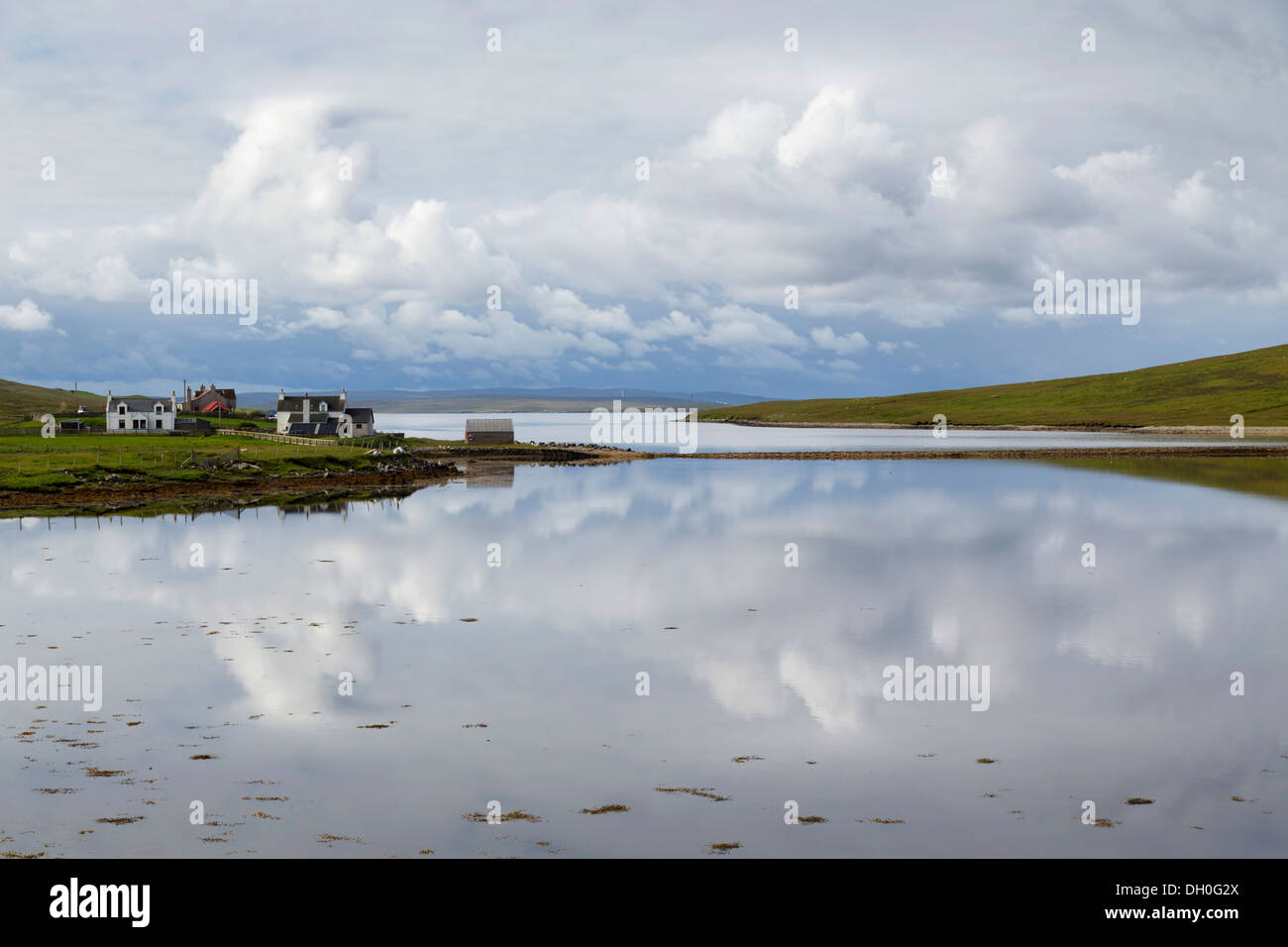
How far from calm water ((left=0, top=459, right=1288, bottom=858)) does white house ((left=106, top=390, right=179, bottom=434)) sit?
58.0 meters

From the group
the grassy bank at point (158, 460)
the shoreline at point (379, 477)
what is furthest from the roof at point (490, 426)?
the grassy bank at point (158, 460)

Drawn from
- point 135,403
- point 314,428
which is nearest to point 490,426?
point 314,428

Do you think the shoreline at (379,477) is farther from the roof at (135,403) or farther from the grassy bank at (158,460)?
the roof at (135,403)

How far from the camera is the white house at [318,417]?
356 ft

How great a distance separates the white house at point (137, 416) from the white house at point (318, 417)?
451 inches

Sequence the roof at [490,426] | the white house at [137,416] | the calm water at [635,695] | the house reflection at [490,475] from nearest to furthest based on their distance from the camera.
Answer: the calm water at [635,695], the house reflection at [490,475], the white house at [137,416], the roof at [490,426]

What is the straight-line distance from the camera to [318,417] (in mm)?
114625

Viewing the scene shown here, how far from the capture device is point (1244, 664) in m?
26.0

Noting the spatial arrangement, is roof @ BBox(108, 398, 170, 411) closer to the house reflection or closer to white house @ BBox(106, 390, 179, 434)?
white house @ BBox(106, 390, 179, 434)

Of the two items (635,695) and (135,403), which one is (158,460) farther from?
(635,695)

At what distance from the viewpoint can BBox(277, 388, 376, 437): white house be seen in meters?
108

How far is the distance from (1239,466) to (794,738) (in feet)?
315
